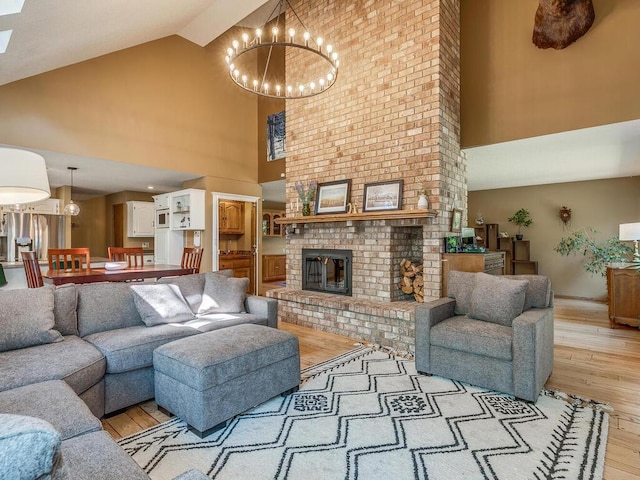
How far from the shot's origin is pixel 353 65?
4.67 m

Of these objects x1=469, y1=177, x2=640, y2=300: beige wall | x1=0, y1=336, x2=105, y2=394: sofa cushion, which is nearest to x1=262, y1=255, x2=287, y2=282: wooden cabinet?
x1=469, y1=177, x2=640, y2=300: beige wall

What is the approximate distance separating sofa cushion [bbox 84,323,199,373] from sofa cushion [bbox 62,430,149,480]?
107 centimetres

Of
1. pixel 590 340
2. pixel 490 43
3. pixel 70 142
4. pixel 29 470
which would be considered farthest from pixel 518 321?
pixel 70 142

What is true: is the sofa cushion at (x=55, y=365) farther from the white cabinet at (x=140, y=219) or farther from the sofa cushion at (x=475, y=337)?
the white cabinet at (x=140, y=219)

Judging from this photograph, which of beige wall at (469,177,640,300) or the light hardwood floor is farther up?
beige wall at (469,177,640,300)

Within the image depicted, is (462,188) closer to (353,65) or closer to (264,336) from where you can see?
(353,65)

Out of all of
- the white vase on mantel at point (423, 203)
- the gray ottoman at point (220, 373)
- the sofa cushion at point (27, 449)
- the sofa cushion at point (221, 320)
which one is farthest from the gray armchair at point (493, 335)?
the sofa cushion at point (27, 449)

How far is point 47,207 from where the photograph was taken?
7.04m

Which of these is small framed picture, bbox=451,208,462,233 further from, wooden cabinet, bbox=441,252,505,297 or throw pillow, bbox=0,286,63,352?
throw pillow, bbox=0,286,63,352

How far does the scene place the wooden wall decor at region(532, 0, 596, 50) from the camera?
3631 mm

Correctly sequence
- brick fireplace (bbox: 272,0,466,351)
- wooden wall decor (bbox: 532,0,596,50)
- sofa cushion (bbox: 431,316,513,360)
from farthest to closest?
brick fireplace (bbox: 272,0,466,351)
wooden wall decor (bbox: 532,0,596,50)
sofa cushion (bbox: 431,316,513,360)

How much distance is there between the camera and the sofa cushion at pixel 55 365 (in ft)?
6.10

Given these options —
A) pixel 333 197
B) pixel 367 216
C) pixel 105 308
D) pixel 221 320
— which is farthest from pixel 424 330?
pixel 105 308

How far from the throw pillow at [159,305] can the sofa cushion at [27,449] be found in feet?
7.86
